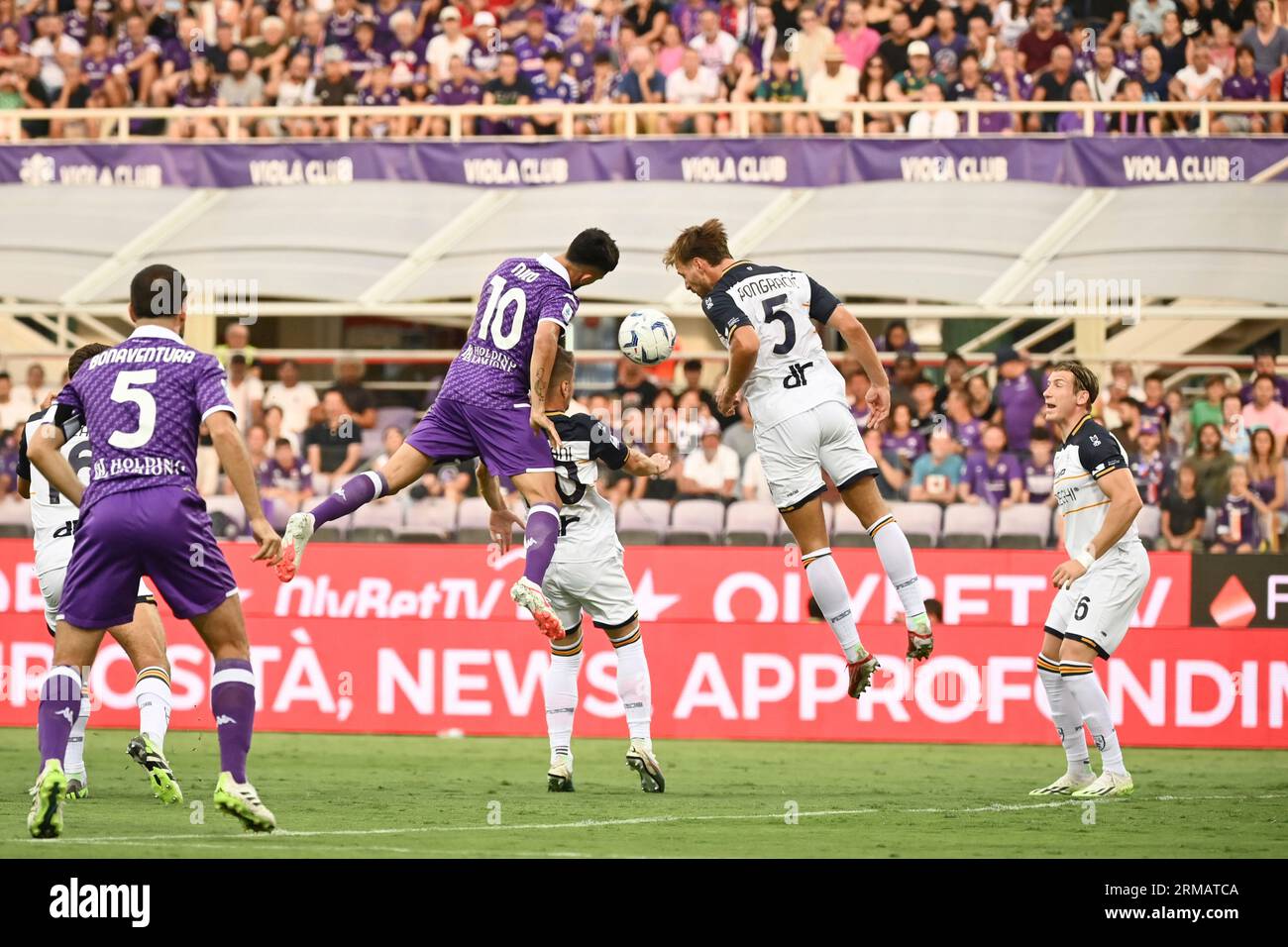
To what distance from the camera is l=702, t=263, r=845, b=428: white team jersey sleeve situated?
1107 cm

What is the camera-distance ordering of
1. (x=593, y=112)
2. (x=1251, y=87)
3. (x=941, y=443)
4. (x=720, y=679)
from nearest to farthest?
(x=720, y=679), (x=941, y=443), (x=1251, y=87), (x=593, y=112)

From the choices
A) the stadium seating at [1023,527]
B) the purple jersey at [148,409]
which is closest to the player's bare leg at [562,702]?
the purple jersey at [148,409]

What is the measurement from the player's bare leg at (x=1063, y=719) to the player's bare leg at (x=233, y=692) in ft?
16.5

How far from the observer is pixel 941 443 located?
17875mm

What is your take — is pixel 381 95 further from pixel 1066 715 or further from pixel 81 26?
pixel 1066 715

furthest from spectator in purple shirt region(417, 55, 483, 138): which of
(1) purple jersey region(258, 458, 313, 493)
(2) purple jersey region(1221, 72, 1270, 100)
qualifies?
(2) purple jersey region(1221, 72, 1270, 100)

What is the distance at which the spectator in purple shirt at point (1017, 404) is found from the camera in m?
18.4

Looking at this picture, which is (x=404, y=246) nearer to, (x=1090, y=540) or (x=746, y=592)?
(x=746, y=592)

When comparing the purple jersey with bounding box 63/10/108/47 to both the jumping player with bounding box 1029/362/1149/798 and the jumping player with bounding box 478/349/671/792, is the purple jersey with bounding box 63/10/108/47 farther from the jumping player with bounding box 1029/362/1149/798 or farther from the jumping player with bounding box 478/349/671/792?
the jumping player with bounding box 1029/362/1149/798

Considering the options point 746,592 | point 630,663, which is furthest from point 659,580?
point 630,663

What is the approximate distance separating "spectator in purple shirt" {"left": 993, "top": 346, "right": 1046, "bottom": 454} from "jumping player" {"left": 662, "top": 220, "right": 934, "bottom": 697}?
732cm

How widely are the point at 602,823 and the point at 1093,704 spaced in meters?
3.37

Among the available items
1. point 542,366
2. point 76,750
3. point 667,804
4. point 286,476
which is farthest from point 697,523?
point 76,750

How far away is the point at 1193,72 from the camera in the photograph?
2127 cm
